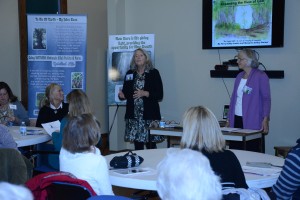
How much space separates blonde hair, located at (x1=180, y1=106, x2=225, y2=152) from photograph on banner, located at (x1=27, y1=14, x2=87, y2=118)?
14.3ft

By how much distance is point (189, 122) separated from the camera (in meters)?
2.80

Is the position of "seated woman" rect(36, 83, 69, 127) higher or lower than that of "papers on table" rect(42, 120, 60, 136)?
higher

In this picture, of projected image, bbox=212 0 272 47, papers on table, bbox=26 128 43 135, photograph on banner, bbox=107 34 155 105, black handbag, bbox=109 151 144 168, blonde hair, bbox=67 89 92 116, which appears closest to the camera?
black handbag, bbox=109 151 144 168

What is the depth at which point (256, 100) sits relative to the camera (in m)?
5.32

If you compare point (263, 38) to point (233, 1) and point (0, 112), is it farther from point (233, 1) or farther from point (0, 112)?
point (0, 112)

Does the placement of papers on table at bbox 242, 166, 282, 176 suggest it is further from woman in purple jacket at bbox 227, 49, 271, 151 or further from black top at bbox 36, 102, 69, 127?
black top at bbox 36, 102, 69, 127

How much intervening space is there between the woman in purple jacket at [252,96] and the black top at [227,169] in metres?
2.64

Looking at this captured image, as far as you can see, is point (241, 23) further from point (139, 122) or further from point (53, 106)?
point (53, 106)

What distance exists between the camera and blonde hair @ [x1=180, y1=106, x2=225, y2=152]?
2.73 meters

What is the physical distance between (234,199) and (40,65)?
5.07 meters

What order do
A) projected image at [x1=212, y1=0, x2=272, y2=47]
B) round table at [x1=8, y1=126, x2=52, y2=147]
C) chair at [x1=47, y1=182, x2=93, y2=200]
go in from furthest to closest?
projected image at [x1=212, y1=0, x2=272, y2=47] < round table at [x1=8, y1=126, x2=52, y2=147] < chair at [x1=47, y1=182, x2=93, y2=200]

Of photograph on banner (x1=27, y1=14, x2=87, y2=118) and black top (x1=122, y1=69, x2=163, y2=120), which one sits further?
photograph on banner (x1=27, y1=14, x2=87, y2=118)

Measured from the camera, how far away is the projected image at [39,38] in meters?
6.94

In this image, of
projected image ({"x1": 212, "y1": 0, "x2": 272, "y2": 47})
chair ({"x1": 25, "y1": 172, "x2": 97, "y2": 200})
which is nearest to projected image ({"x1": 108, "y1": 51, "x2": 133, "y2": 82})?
projected image ({"x1": 212, "y1": 0, "x2": 272, "y2": 47})
